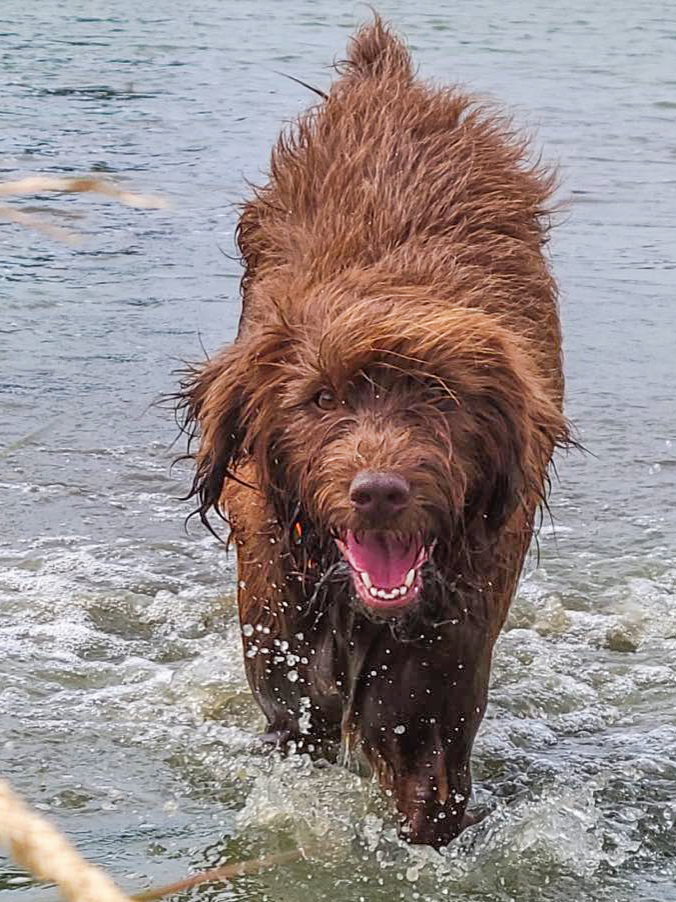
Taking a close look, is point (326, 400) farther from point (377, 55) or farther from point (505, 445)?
point (377, 55)

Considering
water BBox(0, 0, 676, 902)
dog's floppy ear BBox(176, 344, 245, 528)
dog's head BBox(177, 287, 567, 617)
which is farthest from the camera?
water BBox(0, 0, 676, 902)

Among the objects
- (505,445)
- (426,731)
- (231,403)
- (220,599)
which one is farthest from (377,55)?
(426,731)

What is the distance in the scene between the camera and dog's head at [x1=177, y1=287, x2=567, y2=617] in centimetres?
326

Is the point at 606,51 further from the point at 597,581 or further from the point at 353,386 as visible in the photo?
the point at 353,386

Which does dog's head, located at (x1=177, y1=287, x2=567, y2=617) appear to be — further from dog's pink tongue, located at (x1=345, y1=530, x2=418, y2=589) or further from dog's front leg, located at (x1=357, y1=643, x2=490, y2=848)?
dog's front leg, located at (x1=357, y1=643, x2=490, y2=848)

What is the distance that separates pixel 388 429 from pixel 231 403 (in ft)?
1.80

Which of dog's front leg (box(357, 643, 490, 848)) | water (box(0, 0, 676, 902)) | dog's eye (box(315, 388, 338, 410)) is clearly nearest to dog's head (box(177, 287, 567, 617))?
dog's eye (box(315, 388, 338, 410))

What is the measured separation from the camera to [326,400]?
11.2 ft

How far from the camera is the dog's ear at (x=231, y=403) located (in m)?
3.60

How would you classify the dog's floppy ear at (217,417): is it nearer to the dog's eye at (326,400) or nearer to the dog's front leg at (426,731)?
the dog's eye at (326,400)

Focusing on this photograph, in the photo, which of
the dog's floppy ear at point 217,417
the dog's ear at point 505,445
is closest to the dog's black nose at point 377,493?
the dog's ear at point 505,445

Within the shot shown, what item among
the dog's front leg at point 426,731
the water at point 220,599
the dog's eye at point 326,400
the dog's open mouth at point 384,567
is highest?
the dog's eye at point 326,400

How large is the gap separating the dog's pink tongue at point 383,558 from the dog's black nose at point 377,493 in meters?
0.24

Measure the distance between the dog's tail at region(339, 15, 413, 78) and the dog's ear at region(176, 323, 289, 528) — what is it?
1838 millimetres
